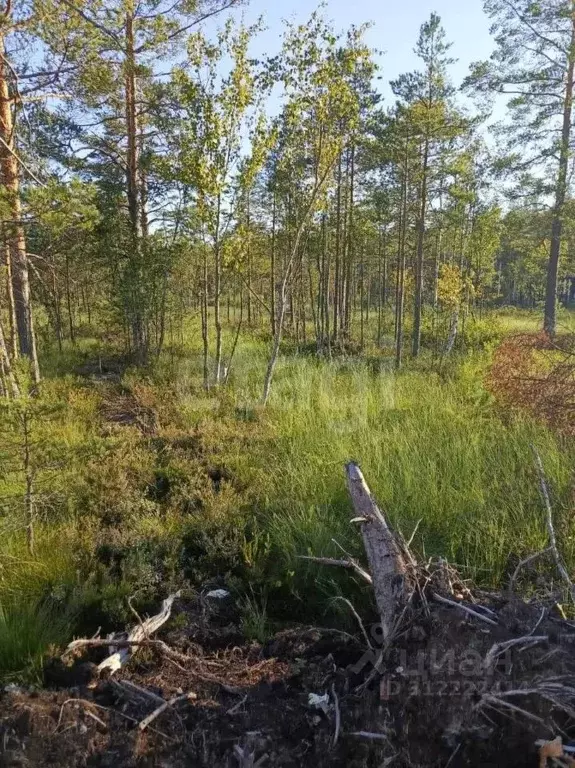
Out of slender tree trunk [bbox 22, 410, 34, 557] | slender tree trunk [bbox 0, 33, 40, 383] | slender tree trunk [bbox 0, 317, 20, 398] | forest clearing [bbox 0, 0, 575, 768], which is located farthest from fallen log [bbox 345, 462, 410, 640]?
slender tree trunk [bbox 0, 33, 40, 383]

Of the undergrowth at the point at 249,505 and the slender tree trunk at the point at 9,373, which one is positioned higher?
the slender tree trunk at the point at 9,373

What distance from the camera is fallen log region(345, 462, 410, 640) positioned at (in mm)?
2576

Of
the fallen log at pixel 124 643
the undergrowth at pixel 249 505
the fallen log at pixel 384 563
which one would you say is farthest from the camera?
the undergrowth at pixel 249 505

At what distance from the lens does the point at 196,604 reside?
3.21 m

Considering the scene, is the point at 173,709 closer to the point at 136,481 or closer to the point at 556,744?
the point at 556,744

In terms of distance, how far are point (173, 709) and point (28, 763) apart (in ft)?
1.87

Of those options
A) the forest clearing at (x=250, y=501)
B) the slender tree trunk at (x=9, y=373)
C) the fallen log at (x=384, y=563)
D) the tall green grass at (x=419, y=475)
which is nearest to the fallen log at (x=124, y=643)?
the forest clearing at (x=250, y=501)

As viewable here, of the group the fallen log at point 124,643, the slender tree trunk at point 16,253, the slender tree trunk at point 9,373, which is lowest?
the fallen log at point 124,643

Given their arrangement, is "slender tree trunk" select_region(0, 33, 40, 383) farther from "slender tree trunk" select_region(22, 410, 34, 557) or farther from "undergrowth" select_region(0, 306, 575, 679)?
"slender tree trunk" select_region(22, 410, 34, 557)

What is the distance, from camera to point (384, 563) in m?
2.89

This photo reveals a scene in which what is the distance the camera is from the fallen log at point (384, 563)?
258 centimetres

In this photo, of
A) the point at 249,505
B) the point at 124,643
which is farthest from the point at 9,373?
the point at 124,643

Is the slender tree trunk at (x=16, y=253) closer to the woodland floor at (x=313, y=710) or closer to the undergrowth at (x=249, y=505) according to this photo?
the undergrowth at (x=249, y=505)

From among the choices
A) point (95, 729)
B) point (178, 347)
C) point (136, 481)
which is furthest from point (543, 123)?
point (95, 729)
